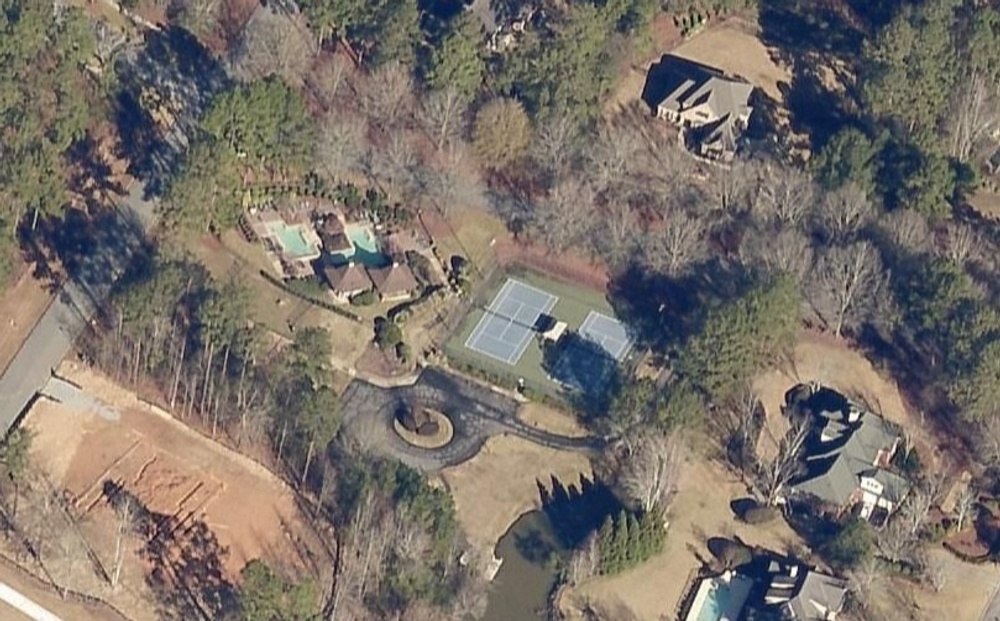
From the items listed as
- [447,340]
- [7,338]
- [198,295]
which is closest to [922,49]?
[447,340]

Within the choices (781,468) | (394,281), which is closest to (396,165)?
(394,281)

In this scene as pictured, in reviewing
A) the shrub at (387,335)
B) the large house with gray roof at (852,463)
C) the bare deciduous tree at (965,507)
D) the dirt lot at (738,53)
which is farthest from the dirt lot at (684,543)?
the dirt lot at (738,53)

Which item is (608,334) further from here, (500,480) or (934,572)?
(934,572)

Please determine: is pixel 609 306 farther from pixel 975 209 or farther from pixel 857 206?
pixel 975 209

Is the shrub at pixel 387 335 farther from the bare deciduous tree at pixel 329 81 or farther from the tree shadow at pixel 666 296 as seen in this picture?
the bare deciduous tree at pixel 329 81

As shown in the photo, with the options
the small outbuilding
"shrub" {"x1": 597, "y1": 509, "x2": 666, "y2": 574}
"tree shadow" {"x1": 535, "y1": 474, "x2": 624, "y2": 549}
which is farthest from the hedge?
"shrub" {"x1": 597, "y1": 509, "x2": 666, "y2": 574}

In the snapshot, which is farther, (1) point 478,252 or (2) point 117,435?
(1) point 478,252
